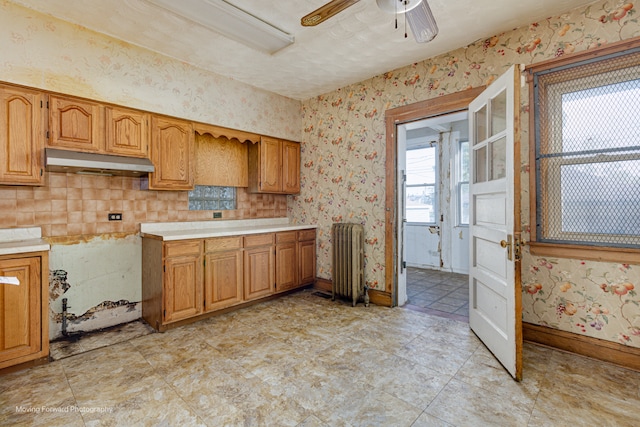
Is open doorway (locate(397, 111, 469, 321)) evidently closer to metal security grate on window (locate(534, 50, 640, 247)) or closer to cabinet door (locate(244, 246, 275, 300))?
cabinet door (locate(244, 246, 275, 300))

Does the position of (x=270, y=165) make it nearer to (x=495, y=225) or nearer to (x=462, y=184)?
(x=495, y=225)

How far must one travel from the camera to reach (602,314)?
7.58 ft

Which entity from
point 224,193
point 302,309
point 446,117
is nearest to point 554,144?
point 446,117

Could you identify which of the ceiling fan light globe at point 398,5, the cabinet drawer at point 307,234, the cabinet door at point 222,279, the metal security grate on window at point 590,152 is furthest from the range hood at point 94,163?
the metal security grate on window at point 590,152

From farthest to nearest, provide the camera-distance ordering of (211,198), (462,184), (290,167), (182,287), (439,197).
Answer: (439,197)
(462,184)
(290,167)
(211,198)
(182,287)

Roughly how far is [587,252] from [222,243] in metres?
3.27

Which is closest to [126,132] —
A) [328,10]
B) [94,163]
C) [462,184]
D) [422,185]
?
[94,163]

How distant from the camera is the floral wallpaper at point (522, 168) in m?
2.28

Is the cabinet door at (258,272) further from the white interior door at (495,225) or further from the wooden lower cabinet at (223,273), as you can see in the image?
the white interior door at (495,225)

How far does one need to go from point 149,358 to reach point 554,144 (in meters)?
3.71

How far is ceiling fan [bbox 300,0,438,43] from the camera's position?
170cm

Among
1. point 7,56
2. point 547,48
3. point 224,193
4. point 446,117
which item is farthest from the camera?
point 224,193

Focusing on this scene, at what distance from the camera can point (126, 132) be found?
9.44 feet

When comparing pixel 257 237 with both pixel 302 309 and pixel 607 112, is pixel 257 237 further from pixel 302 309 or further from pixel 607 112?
pixel 607 112
